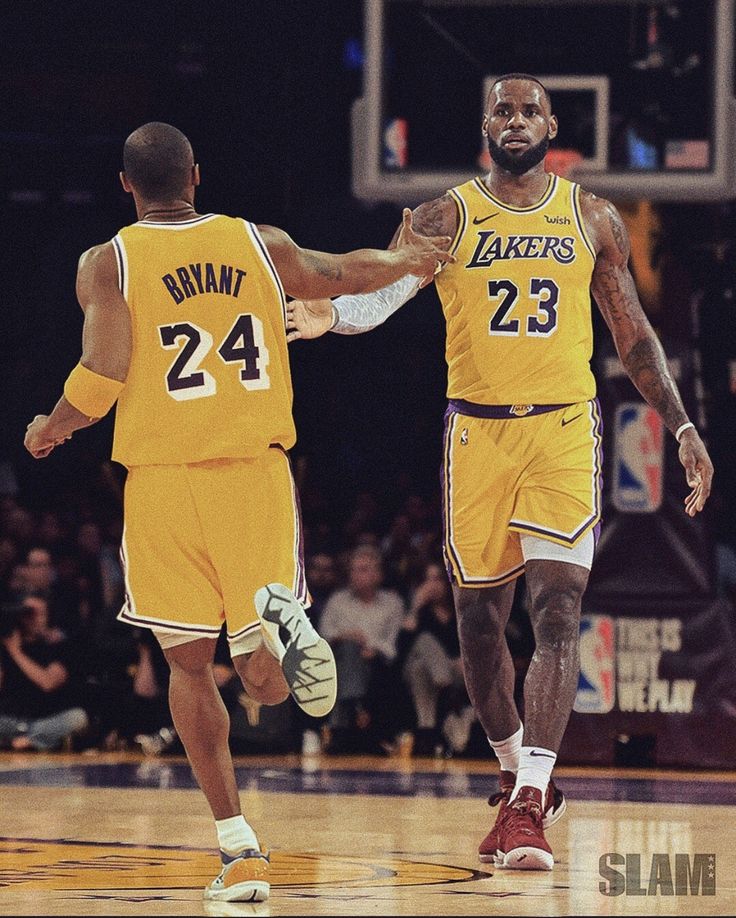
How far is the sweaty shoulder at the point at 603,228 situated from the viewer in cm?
606

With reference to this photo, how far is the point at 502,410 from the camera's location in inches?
232

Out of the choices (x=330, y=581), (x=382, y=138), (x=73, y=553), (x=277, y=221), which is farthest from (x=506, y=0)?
(x=277, y=221)

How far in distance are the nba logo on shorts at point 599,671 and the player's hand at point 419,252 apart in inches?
216

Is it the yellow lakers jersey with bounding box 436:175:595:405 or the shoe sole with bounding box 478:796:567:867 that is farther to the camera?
the yellow lakers jersey with bounding box 436:175:595:405

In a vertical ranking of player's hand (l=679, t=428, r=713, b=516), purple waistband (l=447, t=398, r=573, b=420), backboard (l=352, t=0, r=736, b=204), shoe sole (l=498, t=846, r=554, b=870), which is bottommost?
shoe sole (l=498, t=846, r=554, b=870)

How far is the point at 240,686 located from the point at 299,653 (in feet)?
23.2

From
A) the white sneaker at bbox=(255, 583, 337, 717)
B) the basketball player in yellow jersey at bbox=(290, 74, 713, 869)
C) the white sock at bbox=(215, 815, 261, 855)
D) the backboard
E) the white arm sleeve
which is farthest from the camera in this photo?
the backboard

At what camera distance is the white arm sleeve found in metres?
6.00

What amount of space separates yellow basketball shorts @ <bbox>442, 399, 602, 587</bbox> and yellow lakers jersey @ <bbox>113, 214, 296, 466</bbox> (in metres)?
1.26

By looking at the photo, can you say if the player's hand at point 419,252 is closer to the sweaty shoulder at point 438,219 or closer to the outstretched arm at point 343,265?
the outstretched arm at point 343,265

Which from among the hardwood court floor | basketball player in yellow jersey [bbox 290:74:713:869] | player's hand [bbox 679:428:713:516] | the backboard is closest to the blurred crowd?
the hardwood court floor

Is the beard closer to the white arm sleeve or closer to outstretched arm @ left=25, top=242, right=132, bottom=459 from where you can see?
the white arm sleeve

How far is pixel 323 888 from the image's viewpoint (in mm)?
4801

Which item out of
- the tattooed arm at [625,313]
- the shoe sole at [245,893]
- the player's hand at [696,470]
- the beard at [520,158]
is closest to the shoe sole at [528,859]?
the shoe sole at [245,893]
